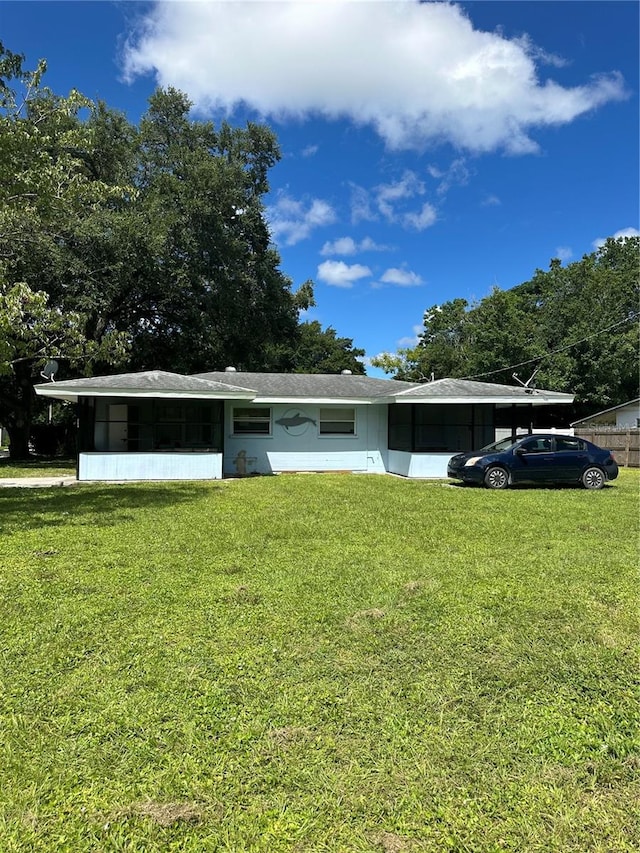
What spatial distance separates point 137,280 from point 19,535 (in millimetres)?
14910

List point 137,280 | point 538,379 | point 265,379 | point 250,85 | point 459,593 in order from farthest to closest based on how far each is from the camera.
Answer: point 538,379, point 137,280, point 265,379, point 250,85, point 459,593

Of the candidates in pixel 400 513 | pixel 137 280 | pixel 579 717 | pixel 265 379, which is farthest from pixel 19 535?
pixel 137 280

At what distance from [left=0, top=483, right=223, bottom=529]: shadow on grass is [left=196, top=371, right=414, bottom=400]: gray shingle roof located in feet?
15.6

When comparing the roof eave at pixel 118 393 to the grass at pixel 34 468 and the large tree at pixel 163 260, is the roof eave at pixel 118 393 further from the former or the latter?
the grass at pixel 34 468

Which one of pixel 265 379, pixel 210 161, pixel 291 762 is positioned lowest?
pixel 291 762

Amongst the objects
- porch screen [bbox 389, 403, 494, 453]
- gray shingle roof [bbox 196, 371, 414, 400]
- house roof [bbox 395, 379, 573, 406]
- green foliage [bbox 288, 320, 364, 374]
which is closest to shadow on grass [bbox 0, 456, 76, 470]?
gray shingle roof [bbox 196, 371, 414, 400]

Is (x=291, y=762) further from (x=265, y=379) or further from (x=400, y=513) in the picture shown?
(x=265, y=379)

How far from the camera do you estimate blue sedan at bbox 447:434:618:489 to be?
480 inches

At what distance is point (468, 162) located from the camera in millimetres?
18312

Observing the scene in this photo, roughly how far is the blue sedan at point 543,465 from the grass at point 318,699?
6.32 m

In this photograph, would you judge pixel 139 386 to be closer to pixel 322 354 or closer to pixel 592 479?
pixel 592 479

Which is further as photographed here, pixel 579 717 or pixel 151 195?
pixel 151 195

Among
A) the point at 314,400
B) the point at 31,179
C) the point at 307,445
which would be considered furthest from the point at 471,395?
the point at 31,179

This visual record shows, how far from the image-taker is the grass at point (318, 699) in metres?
1.98
